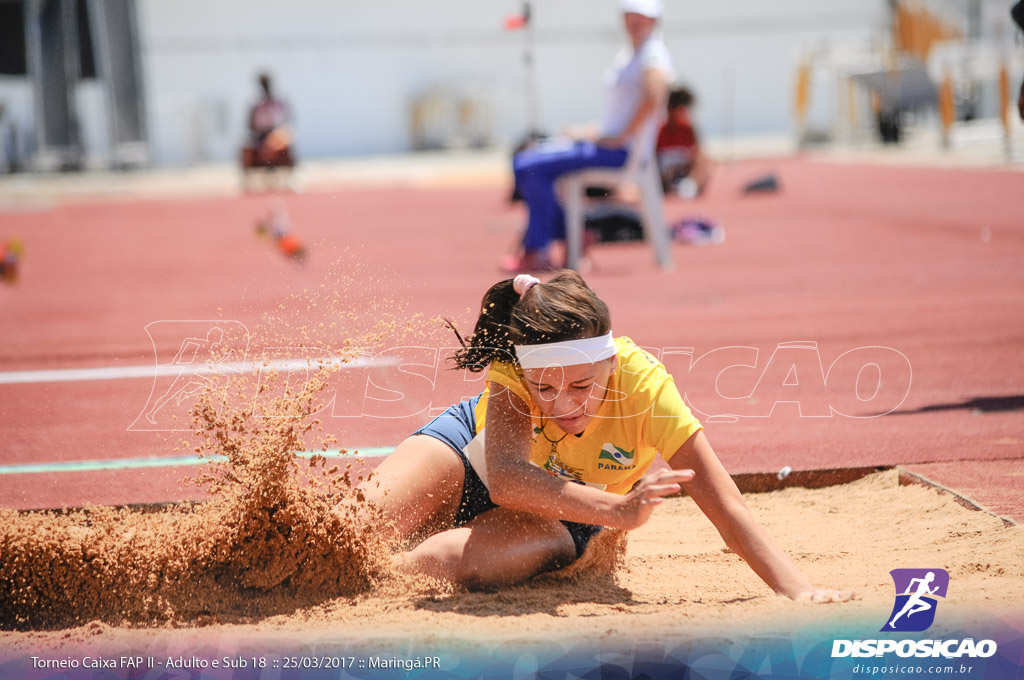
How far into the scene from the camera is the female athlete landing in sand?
9.57ft

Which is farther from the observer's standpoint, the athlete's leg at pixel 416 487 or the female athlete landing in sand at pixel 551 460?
the athlete's leg at pixel 416 487

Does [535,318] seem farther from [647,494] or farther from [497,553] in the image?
[497,553]

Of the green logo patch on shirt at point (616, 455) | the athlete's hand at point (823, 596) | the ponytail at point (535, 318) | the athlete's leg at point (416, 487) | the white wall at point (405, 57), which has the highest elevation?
the white wall at point (405, 57)

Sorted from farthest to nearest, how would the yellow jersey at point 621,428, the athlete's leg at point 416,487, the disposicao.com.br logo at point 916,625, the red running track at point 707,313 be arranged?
the red running track at point 707,313 → the athlete's leg at point 416,487 → the yellow jersey at point 621,428 → the disposicao.com.br logo at point 916,625

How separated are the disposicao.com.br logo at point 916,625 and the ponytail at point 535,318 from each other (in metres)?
1.02

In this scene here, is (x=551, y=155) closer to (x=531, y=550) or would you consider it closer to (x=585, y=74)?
(x=531, y=550)

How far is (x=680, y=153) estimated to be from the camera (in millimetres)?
14977

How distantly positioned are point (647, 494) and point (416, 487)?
38.9 inches

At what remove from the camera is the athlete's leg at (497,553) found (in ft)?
10.6

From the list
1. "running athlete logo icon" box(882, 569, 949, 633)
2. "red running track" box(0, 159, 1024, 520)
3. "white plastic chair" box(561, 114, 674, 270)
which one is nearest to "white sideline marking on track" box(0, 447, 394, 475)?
"red running track" box(0, 159, 1024, 520)

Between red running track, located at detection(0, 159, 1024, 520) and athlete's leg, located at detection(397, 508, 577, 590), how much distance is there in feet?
→ 2.41

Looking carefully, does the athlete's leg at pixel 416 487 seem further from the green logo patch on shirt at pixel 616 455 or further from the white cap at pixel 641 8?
the white cap at pixel 641 8

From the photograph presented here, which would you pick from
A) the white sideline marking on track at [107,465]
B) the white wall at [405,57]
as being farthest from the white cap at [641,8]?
the white wall at [405,57]

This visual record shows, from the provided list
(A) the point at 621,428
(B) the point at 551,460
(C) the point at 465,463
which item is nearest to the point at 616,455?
(A) the point at 621,428
